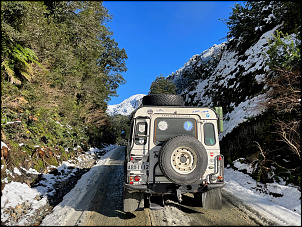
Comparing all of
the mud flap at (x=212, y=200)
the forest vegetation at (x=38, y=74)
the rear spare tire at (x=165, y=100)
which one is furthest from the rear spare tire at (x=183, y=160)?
the forest vegetation at (x=38, y=74)

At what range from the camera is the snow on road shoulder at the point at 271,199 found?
4062 mm

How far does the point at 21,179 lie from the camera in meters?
5.98

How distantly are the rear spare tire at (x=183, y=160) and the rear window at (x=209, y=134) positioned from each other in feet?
2.05

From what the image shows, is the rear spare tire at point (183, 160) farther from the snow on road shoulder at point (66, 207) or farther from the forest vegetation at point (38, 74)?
the forest vegetation at point (38, 74)

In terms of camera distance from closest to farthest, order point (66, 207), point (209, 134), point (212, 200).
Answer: point (212, 200), point (209, 134), point (66, 207)

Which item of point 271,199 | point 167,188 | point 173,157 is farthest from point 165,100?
point 271,199

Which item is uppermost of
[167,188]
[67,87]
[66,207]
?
[67,87]

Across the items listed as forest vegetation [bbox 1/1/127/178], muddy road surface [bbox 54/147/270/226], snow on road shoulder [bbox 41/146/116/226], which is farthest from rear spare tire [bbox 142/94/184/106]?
forest vegetation [bbox 1/1/127/178]

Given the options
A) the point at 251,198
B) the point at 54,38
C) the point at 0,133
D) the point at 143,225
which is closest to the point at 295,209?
the point at 251,198

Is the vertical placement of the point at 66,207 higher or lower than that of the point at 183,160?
lower

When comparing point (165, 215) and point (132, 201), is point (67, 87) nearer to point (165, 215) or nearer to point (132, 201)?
point (132, 201)

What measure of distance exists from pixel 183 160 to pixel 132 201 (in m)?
1.59

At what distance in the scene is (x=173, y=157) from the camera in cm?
427

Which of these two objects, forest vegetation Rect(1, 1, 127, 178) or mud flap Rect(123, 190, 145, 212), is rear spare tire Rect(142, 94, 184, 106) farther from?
forest vegetation Rect(1, 1, 127, 178)
